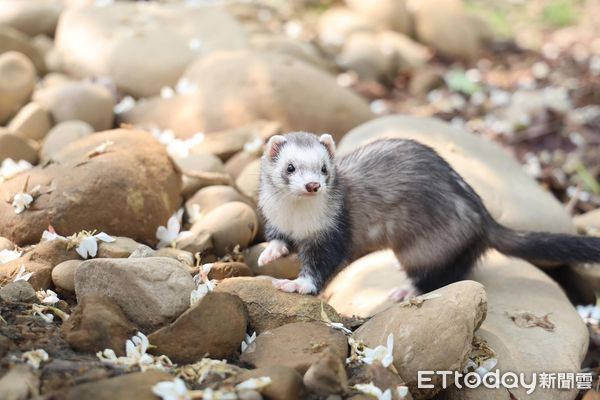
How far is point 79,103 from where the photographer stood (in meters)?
6.44

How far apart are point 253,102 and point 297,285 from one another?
297 cm

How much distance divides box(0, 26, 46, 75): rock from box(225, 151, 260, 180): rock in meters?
2.88

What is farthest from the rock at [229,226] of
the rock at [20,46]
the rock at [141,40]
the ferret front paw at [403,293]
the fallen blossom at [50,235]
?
the rock at [20,46]

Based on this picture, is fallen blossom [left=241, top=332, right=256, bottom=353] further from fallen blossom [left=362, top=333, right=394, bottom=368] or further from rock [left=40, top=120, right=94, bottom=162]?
rock [left=40, top=120, right=94, bottom=162]

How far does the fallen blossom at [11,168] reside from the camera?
16.1ft

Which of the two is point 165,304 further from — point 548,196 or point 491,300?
point 548,196

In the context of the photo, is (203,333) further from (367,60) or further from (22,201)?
(367,60)

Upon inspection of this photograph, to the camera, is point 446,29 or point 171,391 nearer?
point 171,391

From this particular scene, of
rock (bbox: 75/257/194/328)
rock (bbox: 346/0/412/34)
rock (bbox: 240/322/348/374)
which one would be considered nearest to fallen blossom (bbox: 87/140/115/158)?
rock (bbox: 75/257/194/328)

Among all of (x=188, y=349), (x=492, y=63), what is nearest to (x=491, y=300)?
(x=188, y=349)

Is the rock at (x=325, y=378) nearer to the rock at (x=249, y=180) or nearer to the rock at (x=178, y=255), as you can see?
the rock at (x=178, y=255)

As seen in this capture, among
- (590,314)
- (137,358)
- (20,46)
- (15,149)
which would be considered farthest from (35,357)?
(20,46)

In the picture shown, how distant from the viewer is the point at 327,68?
931 cm

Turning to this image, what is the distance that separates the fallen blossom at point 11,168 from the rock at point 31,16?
129 inches
